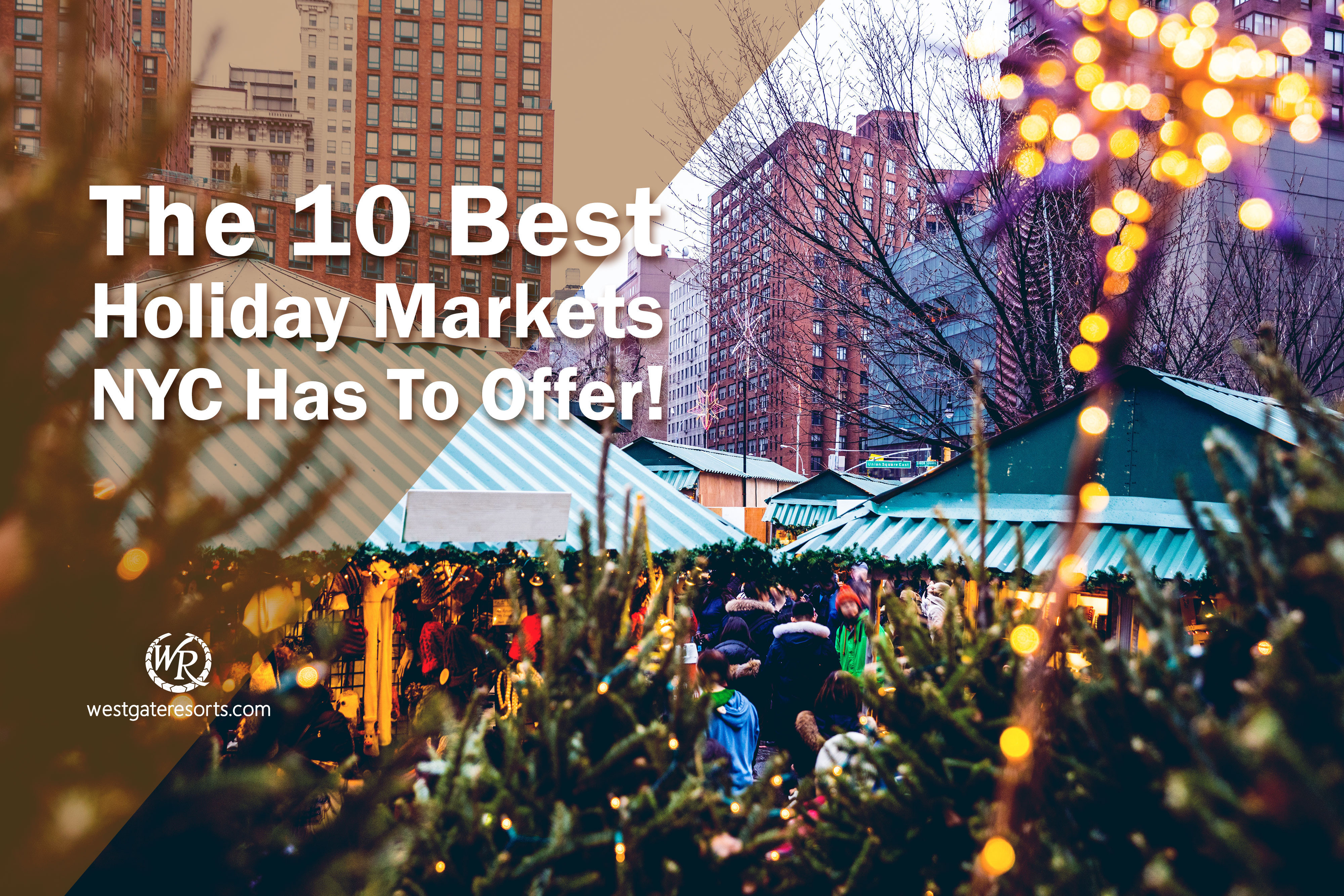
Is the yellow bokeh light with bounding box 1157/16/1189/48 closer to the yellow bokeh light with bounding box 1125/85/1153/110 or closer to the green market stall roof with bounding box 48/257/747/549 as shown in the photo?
the yellow bokeh light with bounding box 1125/85/1153/110

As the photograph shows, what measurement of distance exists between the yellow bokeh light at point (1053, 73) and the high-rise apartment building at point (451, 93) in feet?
212

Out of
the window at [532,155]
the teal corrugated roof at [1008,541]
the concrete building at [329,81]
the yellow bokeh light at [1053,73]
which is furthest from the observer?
the concrete building at [329,81]

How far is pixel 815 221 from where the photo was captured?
34.6 ft

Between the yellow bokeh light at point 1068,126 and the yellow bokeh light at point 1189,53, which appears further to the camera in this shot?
the yellow bokeh light at point 1068,126

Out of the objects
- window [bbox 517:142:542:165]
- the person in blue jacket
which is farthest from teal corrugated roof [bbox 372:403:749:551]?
window [bbox 517:142:542:165]

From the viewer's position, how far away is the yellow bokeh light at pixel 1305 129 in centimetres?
261

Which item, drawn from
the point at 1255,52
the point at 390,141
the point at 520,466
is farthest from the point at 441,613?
the point at 390,141

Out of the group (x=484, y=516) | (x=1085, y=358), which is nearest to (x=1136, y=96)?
(x=1085, y=358)

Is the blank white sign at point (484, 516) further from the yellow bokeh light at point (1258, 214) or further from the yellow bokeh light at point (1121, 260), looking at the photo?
the yellow bokeh light at point (1258, 214)

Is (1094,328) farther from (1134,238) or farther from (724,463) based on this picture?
(724,463)

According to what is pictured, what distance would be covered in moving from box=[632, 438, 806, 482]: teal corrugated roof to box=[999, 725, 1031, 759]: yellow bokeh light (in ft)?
79.7

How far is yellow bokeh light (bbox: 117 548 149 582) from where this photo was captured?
121cm

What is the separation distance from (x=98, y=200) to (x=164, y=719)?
831 mm

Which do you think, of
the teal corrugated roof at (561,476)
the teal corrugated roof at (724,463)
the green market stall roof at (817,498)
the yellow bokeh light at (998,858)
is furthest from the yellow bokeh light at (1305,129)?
the teal corrugated roof at (724,463)
